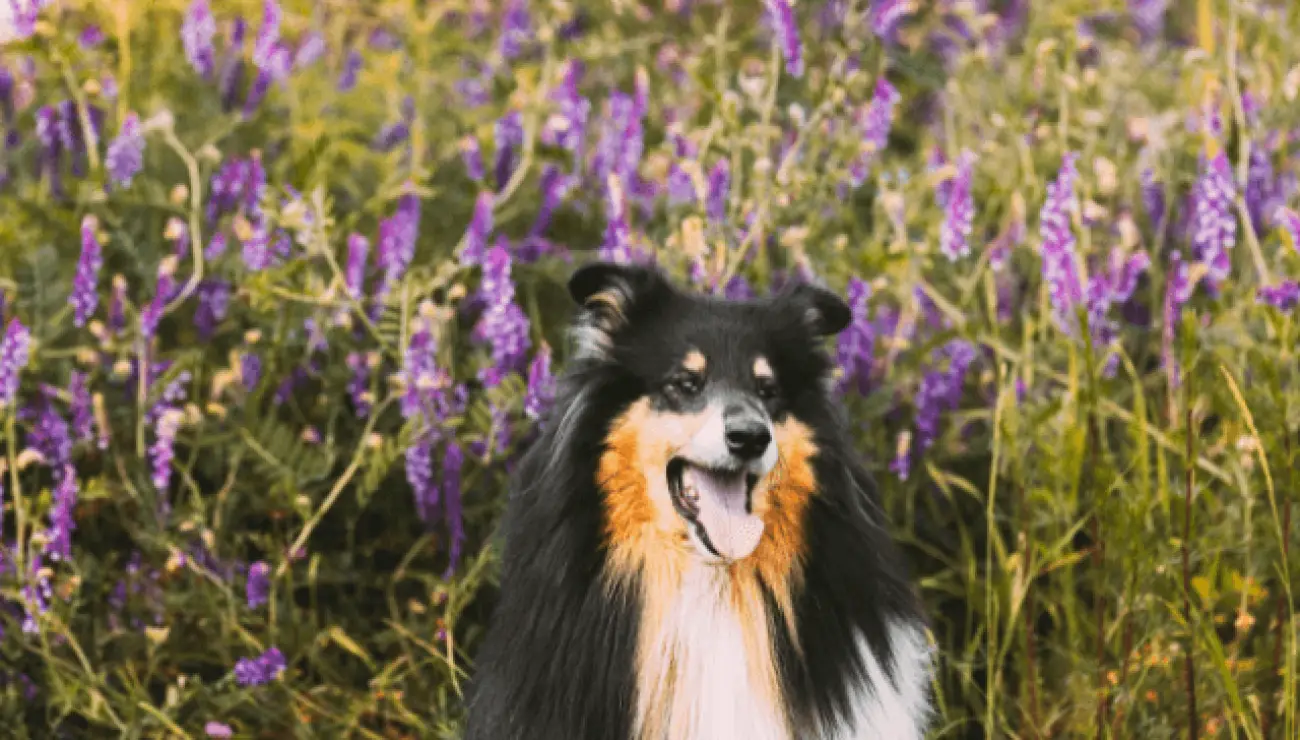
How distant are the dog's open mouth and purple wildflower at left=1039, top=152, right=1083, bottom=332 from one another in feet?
4.13

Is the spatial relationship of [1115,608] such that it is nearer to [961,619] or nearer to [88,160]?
[961,619]

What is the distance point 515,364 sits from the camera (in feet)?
12.9

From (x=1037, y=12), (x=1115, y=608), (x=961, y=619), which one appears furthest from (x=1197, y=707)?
(x=1037, y=12)

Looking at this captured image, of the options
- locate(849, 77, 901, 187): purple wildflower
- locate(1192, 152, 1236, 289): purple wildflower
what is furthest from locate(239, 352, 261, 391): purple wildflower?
locate(1192, 152, 1236, 289): purple wildflower

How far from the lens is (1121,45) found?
7238mm

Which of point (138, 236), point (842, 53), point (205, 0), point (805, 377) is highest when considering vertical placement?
point (205, 0)

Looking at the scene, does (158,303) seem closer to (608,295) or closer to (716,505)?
(608,295)

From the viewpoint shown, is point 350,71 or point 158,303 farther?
point 350,71

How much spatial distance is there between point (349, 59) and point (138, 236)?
171 cm

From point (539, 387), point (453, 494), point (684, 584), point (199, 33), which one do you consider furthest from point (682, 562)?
point (199, 33)

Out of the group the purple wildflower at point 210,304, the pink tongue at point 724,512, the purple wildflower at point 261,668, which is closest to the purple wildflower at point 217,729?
the purple wildflower at point 261,668

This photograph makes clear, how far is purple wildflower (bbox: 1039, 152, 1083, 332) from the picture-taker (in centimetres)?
371

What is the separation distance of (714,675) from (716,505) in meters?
0.36

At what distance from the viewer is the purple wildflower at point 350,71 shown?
232 inches
